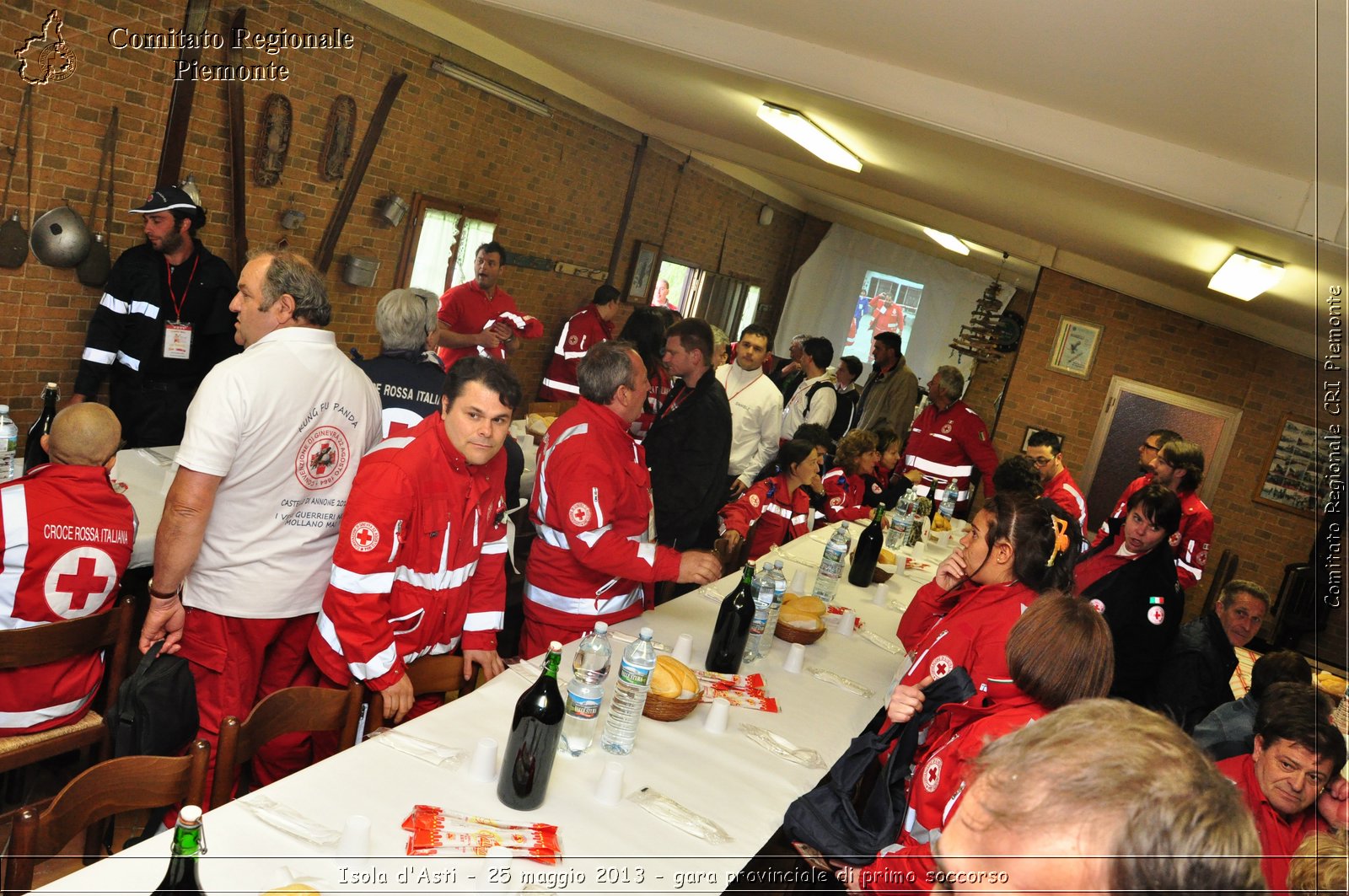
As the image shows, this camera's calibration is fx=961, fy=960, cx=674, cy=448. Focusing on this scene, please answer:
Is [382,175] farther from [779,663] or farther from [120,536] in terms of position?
[779,663]

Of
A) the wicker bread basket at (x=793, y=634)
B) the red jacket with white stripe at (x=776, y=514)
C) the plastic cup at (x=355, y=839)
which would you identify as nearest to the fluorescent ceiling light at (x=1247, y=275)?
the red jacket with white stripe at (x=776, y=514)

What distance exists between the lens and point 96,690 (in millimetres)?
3025

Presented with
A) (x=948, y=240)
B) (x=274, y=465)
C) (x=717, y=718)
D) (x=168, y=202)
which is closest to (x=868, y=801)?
(x=717, y=718)

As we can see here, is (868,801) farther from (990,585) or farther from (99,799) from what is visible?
(99,799)

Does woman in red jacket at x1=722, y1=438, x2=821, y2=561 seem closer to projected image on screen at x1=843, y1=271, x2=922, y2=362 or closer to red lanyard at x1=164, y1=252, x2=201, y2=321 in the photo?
red lanyard at x1=164, y1=252, x2=201, y2=321

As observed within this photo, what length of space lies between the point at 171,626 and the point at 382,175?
4350 mm

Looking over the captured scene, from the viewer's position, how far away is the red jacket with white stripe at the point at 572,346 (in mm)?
8617

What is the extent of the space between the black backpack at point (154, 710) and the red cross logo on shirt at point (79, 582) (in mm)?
243

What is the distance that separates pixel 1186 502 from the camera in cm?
654

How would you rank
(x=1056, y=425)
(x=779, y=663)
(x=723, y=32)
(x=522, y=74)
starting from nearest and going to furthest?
(x=779, y=663)
(x=723, y=32)
(x=522, y=74)
(x=1056, y=425)

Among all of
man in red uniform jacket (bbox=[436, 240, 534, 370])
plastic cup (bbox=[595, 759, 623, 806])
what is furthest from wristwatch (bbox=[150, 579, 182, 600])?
man in red uniform jacket (bbox=[436, 240, 534, 370])

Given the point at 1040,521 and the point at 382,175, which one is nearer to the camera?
the point at 1040,521

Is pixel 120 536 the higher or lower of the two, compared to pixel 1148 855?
lower

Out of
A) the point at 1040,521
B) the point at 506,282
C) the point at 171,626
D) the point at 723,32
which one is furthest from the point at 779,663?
the point at 506,282
